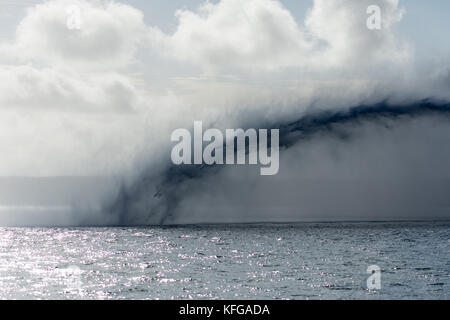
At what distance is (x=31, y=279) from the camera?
48.1 m

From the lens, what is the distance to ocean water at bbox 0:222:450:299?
40094mm

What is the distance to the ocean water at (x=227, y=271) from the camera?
132 ft

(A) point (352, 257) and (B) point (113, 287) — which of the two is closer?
(B) point (113, 287)

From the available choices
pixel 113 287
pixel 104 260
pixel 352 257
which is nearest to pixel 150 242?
pixel 104 260

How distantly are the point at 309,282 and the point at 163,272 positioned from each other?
14.4m

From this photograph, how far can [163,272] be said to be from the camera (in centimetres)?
5172

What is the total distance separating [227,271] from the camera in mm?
51719

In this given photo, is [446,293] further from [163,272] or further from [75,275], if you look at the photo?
[75,275]

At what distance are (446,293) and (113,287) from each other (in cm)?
2426
